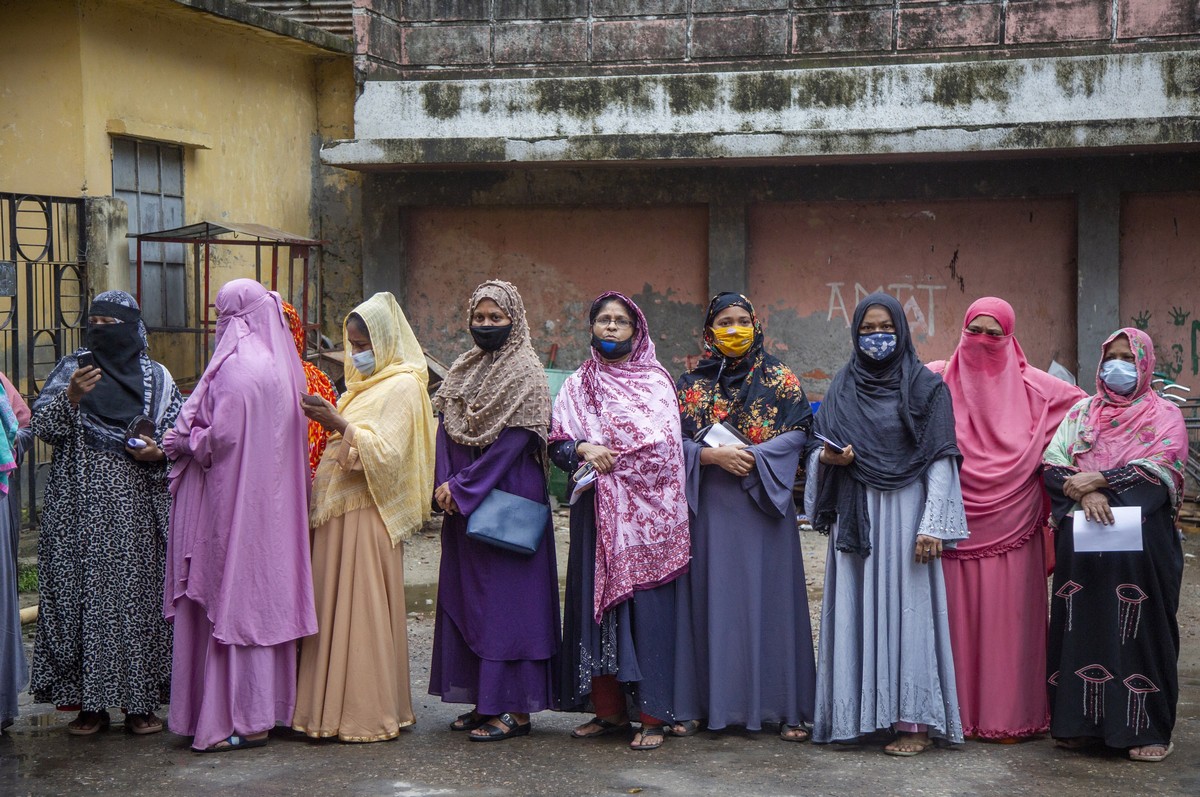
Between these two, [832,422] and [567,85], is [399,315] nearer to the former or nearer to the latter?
[832,422]

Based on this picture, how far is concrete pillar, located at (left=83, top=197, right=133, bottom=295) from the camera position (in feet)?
29.8

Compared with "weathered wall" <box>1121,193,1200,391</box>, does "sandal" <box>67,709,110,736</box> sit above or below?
below

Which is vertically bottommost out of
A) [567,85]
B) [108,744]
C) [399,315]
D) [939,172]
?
[108,744]

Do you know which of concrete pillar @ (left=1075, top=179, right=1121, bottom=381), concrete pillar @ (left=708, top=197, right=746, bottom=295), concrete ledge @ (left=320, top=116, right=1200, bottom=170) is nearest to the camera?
concrete ledge @ (left=320, top=116, right=1200, bottom=170)

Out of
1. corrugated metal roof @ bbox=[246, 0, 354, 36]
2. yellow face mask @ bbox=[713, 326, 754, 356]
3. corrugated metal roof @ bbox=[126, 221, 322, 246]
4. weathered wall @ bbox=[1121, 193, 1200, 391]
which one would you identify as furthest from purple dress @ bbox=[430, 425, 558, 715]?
corrugated metal roof @ bbox=[246, 0, 354, 36]

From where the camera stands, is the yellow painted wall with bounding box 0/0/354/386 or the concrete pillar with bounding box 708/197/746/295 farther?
the concrete pillar with bounding box 708/197/746/295

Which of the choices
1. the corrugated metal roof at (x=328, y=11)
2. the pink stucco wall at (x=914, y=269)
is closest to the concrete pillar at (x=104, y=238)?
the corrugated metal roof at (x=328, y=11)

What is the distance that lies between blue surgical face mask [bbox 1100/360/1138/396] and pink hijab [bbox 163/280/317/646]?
9.42 ft

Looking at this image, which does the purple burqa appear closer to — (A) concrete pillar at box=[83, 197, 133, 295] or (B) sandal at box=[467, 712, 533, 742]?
(B) sandal at box=[467, 712, 533, 742]

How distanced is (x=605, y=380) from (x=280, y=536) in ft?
4.20

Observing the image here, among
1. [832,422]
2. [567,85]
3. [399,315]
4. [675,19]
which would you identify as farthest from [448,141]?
[832,422]

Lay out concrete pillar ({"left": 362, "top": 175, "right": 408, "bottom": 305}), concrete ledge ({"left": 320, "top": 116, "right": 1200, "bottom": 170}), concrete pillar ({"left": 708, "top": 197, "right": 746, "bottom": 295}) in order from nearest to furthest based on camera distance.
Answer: concrete ledge ({"left": 320, "top": 116, "right": 1200, "bottom": 170}), concrete pillar ({"left": 708, "top": 197, "right": 746, "bottom": 295}), concrete pillar ({"left": 362, "top": 175, "right": 408, "bottom": 305})

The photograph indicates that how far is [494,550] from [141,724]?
1458mm

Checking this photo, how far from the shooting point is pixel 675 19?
36.7 ft
